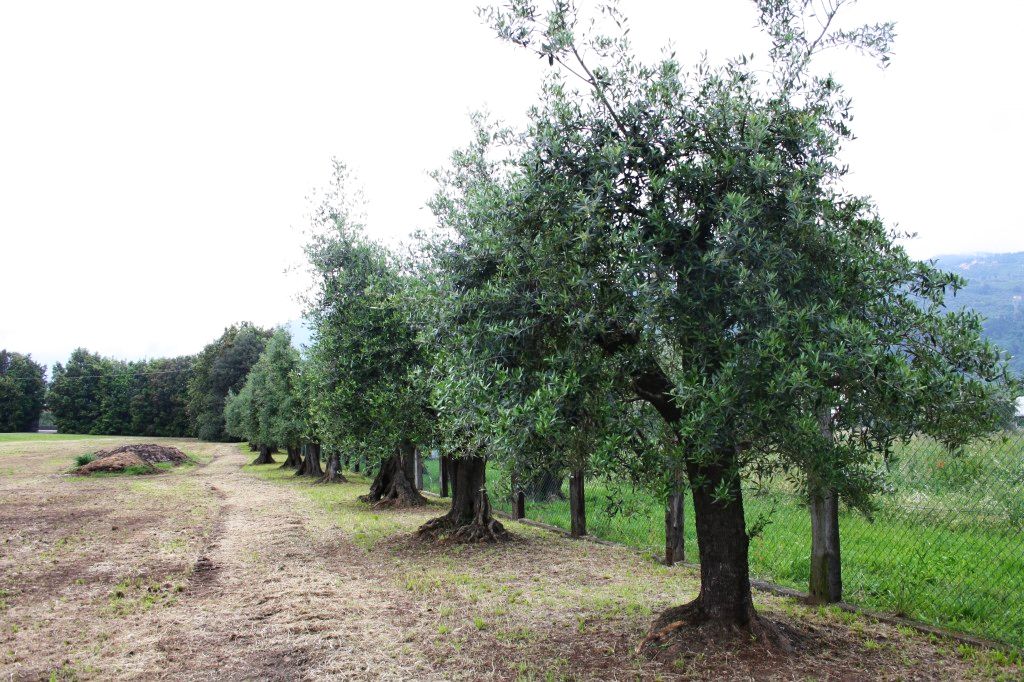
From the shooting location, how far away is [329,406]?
1720cm

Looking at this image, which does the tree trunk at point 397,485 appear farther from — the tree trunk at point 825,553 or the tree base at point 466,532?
the tree trunk at point 825,553

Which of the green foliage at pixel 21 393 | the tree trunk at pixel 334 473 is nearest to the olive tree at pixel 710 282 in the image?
the tree trunk at pixel 334 473

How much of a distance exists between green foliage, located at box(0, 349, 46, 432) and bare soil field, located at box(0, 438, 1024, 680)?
100m

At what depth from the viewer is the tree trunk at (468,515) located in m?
14.9

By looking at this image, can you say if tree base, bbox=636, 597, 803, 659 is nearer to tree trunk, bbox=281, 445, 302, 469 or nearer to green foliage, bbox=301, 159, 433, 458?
green foliage, bbox=301, 159, 433, 458

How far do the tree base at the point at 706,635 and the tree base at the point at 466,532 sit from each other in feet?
24.5

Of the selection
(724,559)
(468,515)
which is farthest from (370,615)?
(468,515)

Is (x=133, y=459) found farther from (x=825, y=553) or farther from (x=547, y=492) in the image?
(x=825, y=553)

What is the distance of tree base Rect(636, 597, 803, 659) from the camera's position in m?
7.16

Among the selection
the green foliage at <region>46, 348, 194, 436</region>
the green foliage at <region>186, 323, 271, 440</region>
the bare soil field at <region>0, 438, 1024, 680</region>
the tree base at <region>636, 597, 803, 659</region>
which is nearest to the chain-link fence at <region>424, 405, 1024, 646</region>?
the bare soil field at <region>0, 438, 1024, 680</region>

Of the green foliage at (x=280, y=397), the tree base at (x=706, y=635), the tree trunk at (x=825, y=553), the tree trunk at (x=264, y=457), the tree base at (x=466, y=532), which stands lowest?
the tree trunk at (x=264, y=457)

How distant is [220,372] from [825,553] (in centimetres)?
8059

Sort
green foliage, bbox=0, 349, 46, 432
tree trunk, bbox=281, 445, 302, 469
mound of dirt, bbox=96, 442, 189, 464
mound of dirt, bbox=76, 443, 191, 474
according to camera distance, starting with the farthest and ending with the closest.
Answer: green foliage, bbox=0, 349, 46, 432 → tree trunk, bbox=281, 445, 302, 469 → mound of dirt, bbox=96, 442, 189, 464 → mound of dirt, bbox=76, 443, 191, 474

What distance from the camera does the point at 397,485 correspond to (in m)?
23.3
